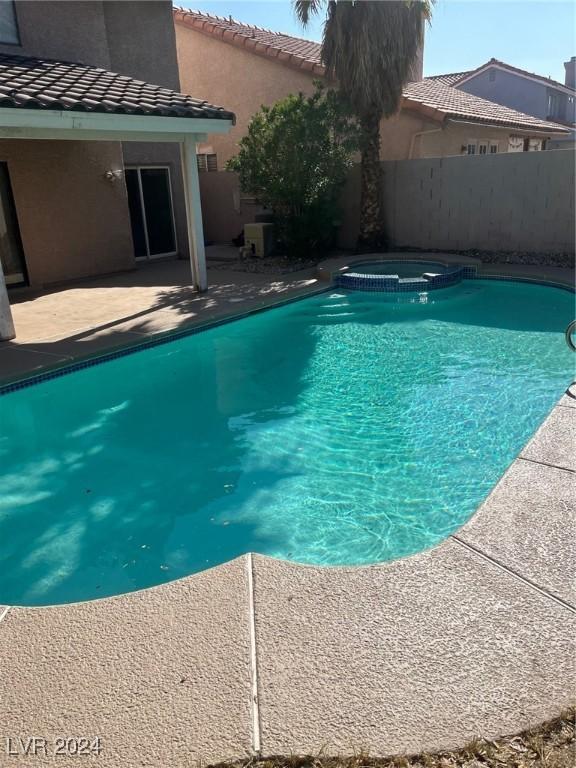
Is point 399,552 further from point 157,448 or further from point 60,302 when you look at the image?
point 60,302

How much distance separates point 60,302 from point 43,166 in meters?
3.36

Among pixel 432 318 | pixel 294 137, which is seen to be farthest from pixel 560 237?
pixel 294 137

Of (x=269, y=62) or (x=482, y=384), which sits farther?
(x=269, y=62)

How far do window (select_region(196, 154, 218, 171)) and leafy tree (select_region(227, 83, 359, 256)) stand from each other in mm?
7226

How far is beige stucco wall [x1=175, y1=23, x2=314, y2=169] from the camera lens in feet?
59.9

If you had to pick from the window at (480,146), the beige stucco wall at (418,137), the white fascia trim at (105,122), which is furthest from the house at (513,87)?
the white fascia trim at (105,122)

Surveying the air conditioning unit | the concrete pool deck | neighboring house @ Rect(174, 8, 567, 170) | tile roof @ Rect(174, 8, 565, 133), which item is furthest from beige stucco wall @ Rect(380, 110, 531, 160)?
the concrete pool deck

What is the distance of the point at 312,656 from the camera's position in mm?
2508

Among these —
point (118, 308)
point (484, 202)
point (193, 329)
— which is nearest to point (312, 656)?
point (193, 329)

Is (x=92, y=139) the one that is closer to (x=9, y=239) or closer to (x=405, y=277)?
(x=9, y=239)

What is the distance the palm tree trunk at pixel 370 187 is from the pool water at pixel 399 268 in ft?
5.02

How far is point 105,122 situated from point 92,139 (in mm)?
781

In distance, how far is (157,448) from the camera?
586 centimetres

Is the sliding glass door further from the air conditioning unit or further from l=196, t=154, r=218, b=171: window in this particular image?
l=196, t=154, r=218, b=171: window
